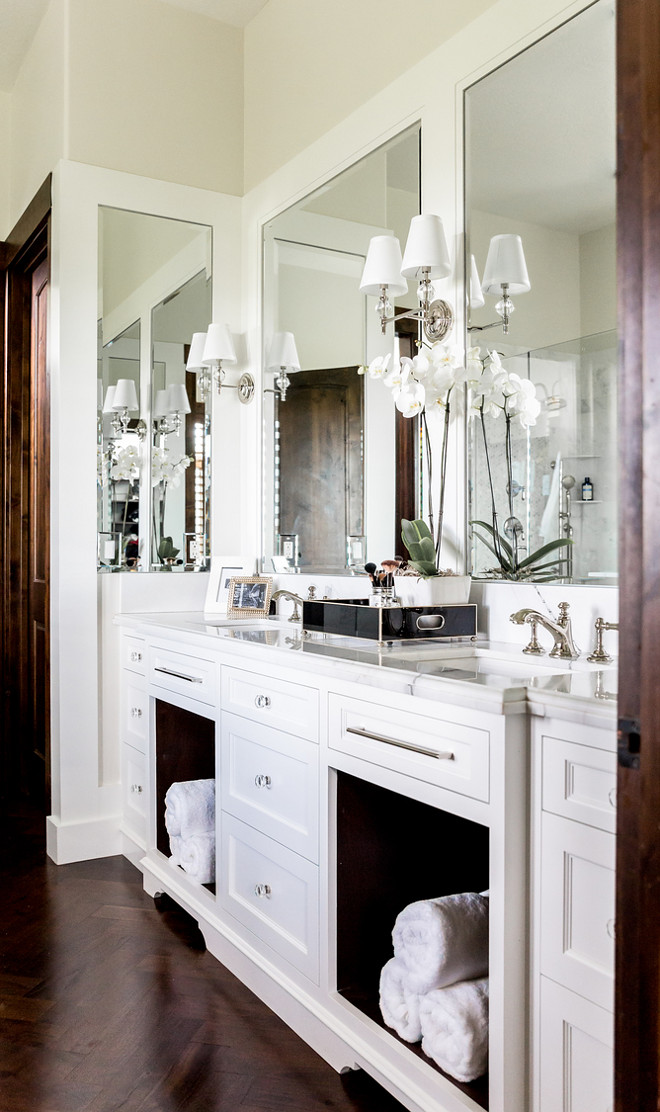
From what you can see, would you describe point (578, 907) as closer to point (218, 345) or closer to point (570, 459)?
point (570, 459)

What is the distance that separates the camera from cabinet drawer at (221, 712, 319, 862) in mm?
1955

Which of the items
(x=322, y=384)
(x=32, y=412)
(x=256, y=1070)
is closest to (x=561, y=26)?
(x=322, y=384)

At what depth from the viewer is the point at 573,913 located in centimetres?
132

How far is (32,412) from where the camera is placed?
4004 mm

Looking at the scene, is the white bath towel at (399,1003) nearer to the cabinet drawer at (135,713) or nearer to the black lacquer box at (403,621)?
the black lacquer box at (403,621)

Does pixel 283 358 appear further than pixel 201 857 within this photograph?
Yes

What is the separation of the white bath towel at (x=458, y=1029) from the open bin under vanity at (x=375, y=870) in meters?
0.23

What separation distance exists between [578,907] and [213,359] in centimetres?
251

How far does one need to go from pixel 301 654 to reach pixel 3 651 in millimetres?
2571

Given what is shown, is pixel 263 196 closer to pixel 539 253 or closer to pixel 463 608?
pixel 539 253

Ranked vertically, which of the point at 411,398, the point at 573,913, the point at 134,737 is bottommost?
the point at 134,737

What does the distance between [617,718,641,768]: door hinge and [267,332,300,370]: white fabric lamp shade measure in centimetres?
231

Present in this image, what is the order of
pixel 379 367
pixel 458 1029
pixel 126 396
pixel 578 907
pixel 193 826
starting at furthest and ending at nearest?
pixel 126 396 < pixel 193 826 < pixel 379 367 < pixel 458 1029 < pixel 578 907

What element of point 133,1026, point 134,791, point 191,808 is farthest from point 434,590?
point 134,791
